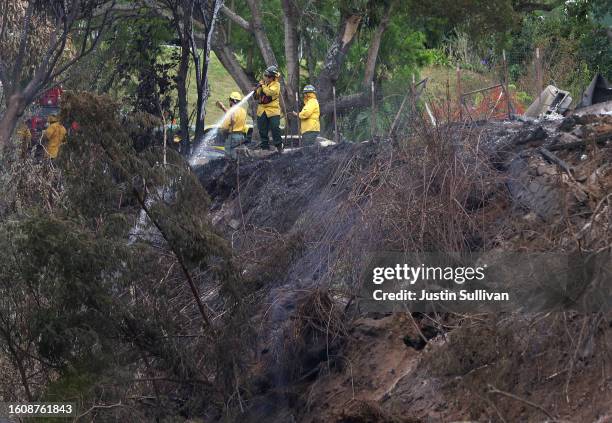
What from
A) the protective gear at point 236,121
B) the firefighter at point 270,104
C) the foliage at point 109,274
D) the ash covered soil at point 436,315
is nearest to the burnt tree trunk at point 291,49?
the protective gear at point 236,121

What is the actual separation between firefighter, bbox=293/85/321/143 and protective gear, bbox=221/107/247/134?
859 millimetres

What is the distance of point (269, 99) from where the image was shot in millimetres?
17250

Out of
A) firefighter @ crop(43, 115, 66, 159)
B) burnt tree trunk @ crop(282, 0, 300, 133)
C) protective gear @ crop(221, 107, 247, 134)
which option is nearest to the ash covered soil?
protective gear @ crop(221, 107, 247, 134)

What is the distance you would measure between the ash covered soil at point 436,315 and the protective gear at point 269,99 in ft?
14.3

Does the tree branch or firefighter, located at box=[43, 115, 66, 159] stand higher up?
the tree branch

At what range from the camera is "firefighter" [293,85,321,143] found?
17.5m

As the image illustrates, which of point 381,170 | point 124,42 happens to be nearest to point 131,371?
point 381,170

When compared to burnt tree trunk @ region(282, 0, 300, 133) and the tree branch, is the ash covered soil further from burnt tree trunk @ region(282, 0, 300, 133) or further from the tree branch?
the tree branch

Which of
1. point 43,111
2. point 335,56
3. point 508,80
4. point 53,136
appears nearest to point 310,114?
point 53,136

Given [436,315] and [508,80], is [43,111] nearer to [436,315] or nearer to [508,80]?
[508,80]

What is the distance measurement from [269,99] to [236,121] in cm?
87

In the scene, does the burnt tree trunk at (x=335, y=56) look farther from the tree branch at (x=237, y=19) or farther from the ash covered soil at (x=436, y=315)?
the ash covered soil at (x=436, y=315)

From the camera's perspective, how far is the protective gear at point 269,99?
17234mm

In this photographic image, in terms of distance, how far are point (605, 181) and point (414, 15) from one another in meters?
12.6
